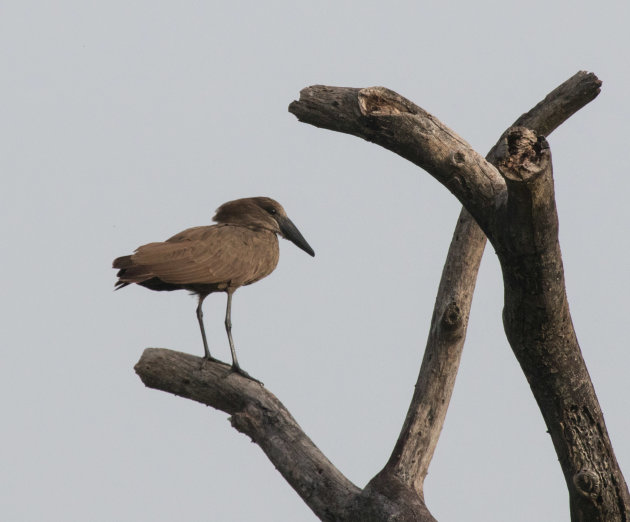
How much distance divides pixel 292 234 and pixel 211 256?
1162mm

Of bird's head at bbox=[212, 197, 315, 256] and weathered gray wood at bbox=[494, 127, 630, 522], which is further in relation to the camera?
bird's head at bbox=[212, 197, 315, 256]

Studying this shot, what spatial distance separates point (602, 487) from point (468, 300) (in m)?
1.66

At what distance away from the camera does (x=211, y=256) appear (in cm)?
633

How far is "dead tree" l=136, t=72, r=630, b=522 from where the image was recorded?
3.61 metres

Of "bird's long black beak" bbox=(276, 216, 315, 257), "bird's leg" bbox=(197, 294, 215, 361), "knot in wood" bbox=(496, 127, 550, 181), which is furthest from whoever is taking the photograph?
"bird's long black beak" bbox=(276, 216, 315, 257)

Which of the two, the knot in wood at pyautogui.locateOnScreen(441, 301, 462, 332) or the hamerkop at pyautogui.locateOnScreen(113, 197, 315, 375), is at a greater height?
the hamerkop at pyautogui.locateOnScreen(113, 197, 315, 375)

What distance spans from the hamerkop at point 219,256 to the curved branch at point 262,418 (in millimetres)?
342

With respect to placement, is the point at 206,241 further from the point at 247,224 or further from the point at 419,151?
the point at 419,151

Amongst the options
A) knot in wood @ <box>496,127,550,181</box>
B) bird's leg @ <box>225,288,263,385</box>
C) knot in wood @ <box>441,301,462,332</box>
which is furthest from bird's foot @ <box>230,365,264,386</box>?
knot in wood @ <box>496,127,550,181</box>

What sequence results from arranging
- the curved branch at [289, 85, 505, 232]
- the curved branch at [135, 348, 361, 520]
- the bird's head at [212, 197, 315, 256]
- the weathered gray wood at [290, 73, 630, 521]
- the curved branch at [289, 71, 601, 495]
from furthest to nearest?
the bird's head at [212, 197, 315, 256] < the curved branch at [289, 71, 601, 495] < the curved branch at [135, 348, 361, 520] < the curved branch at [289, 85, 505, 232] < the weathered gray wood at [290, 73, 630, 521]

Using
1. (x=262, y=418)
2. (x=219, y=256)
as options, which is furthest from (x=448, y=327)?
(x=219, y=256)

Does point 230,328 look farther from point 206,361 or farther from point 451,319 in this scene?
point 451,319

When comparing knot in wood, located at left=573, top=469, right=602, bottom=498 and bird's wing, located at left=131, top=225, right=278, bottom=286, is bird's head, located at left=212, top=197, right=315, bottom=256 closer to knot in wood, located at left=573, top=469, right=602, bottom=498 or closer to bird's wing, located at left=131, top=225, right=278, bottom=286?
bird's wing, located at left=131, top=225, right=278, bottom=286

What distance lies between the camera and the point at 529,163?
328 centimetres
